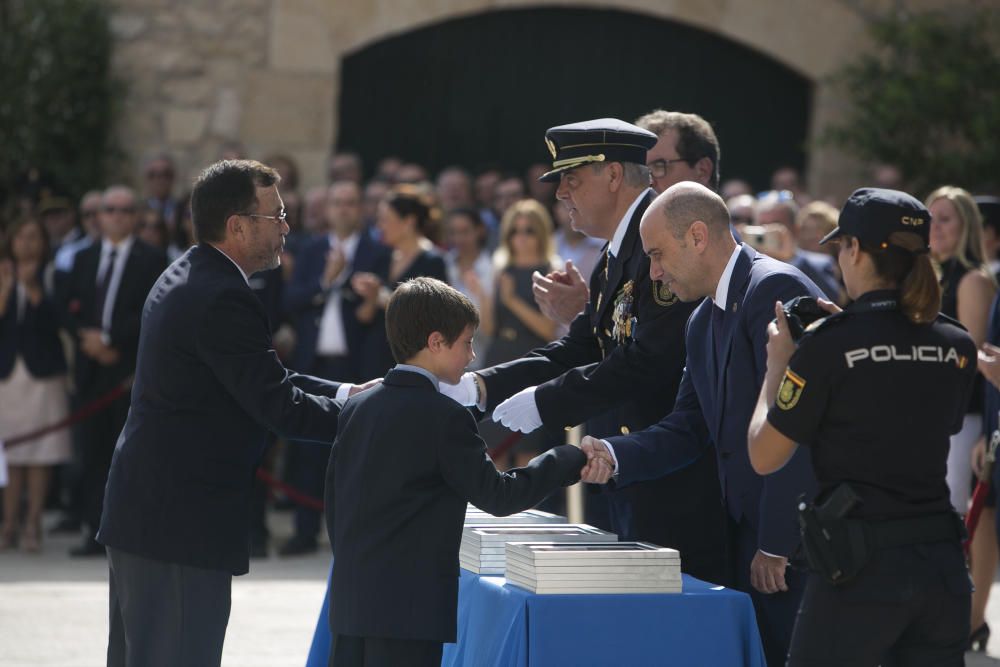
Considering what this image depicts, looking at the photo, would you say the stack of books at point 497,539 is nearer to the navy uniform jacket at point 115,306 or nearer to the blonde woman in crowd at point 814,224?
the blonde woman in crowd at point 814,224

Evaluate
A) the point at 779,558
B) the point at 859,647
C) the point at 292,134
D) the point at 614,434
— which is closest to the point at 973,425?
the point at 614,434

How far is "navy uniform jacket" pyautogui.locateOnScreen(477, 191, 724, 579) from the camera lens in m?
4.70

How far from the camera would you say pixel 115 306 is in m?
9.05

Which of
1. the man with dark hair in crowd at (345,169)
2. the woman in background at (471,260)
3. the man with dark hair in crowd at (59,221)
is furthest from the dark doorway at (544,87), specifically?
the woman in background at (471,260)

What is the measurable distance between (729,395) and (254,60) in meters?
8.38

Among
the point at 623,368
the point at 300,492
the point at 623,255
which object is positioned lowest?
the point at 300,492

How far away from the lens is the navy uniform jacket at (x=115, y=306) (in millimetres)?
→ 9031

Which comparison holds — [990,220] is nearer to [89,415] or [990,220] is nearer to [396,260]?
[396,260]

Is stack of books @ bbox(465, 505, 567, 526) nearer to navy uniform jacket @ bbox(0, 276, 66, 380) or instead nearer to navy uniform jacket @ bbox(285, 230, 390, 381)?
navy uniform jacket @ bbox(285, 230, 390, 381)

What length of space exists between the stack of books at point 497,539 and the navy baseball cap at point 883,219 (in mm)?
1137

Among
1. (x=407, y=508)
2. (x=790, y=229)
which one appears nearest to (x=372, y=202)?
(x=790, y=229)

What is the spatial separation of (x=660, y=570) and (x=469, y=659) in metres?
0.60

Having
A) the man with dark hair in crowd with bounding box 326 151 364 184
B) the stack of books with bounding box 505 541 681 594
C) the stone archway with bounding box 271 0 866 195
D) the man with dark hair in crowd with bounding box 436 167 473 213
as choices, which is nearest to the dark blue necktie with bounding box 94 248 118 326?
the man with dark hair in crowd with bounding box 326 151 364 184

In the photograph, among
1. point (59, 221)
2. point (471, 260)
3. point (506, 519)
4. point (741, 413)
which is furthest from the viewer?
point (59, 221)
